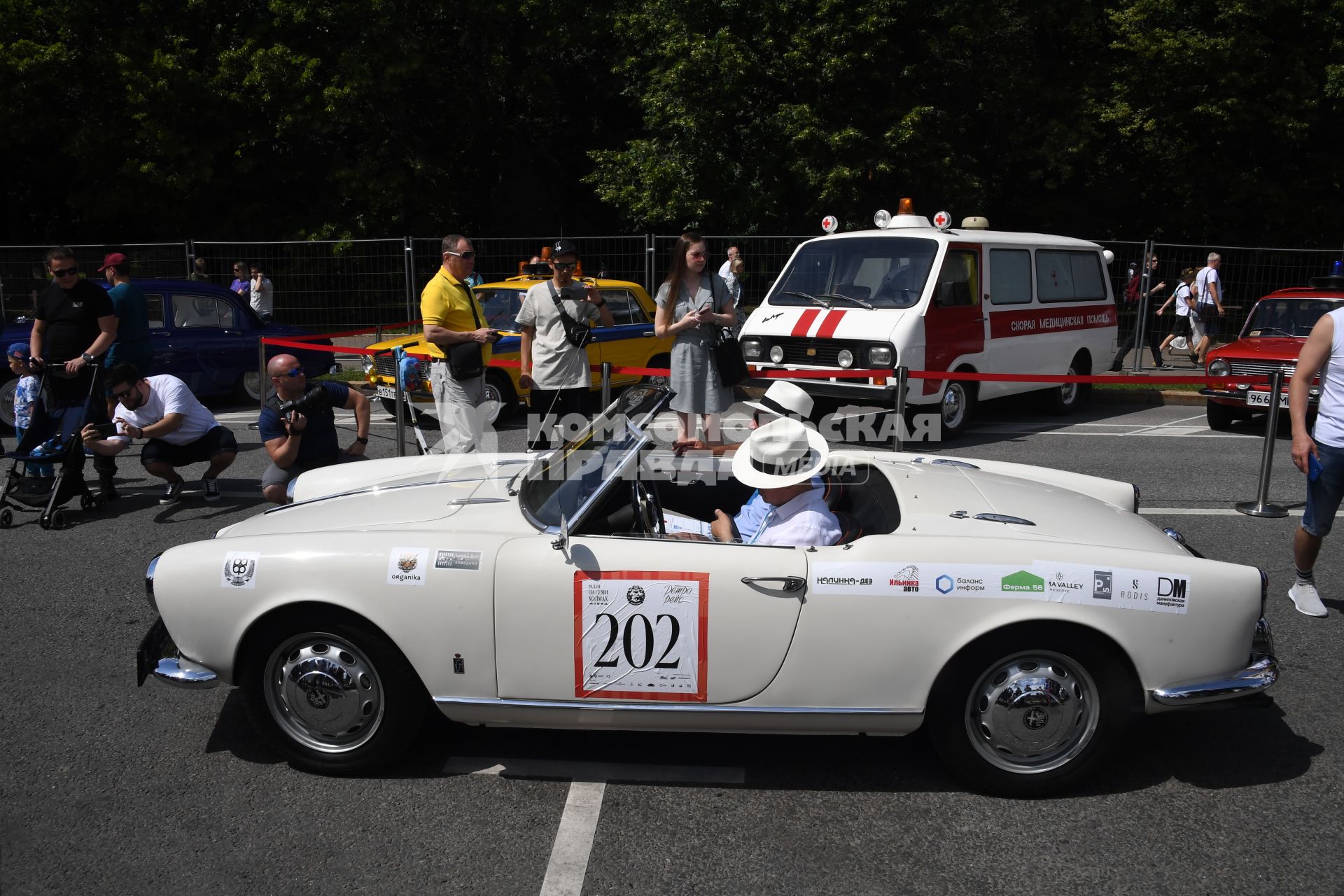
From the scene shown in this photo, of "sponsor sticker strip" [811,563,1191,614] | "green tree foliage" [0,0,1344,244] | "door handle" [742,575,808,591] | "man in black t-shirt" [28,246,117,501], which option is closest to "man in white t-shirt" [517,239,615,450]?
"man in black t-shirt" [28,246,117,501]

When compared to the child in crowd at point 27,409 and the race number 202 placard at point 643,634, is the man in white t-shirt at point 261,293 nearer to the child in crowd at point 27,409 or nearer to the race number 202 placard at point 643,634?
Answer: the child in crowd at point 27,409

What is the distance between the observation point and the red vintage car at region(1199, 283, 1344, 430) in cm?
1098

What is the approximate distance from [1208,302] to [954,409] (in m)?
7.98

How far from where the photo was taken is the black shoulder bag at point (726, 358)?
762 cm

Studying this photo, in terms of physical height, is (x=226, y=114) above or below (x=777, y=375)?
above

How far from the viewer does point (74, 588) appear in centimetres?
599

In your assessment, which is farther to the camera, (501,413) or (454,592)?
(501,413)

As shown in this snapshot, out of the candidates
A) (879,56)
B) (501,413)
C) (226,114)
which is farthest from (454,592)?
(226,114)

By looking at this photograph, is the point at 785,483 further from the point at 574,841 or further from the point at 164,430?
the point at 164,430

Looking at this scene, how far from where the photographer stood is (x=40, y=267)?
16.9m

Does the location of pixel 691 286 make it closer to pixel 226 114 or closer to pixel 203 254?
pixel 203 254

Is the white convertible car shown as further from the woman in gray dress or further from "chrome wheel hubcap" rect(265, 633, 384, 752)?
the woman in gray dress

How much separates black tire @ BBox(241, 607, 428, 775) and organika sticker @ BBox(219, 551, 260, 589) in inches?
6.4

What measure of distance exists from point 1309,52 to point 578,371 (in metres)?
19.9
